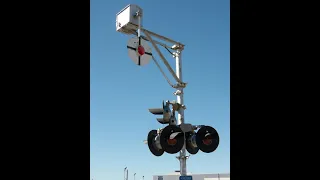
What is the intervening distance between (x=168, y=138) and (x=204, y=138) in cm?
73

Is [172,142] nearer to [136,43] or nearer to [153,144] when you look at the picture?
[153,144]

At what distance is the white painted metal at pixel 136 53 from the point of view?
22.9 feet

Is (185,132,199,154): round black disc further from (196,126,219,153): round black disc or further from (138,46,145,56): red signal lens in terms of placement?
(138,46,145,56): red signal lens

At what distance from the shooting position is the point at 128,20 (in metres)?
6.91

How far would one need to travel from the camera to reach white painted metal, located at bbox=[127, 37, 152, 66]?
6984 mm

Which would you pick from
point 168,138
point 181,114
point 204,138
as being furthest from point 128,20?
point 204,138

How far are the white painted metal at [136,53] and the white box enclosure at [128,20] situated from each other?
10.1 inches
